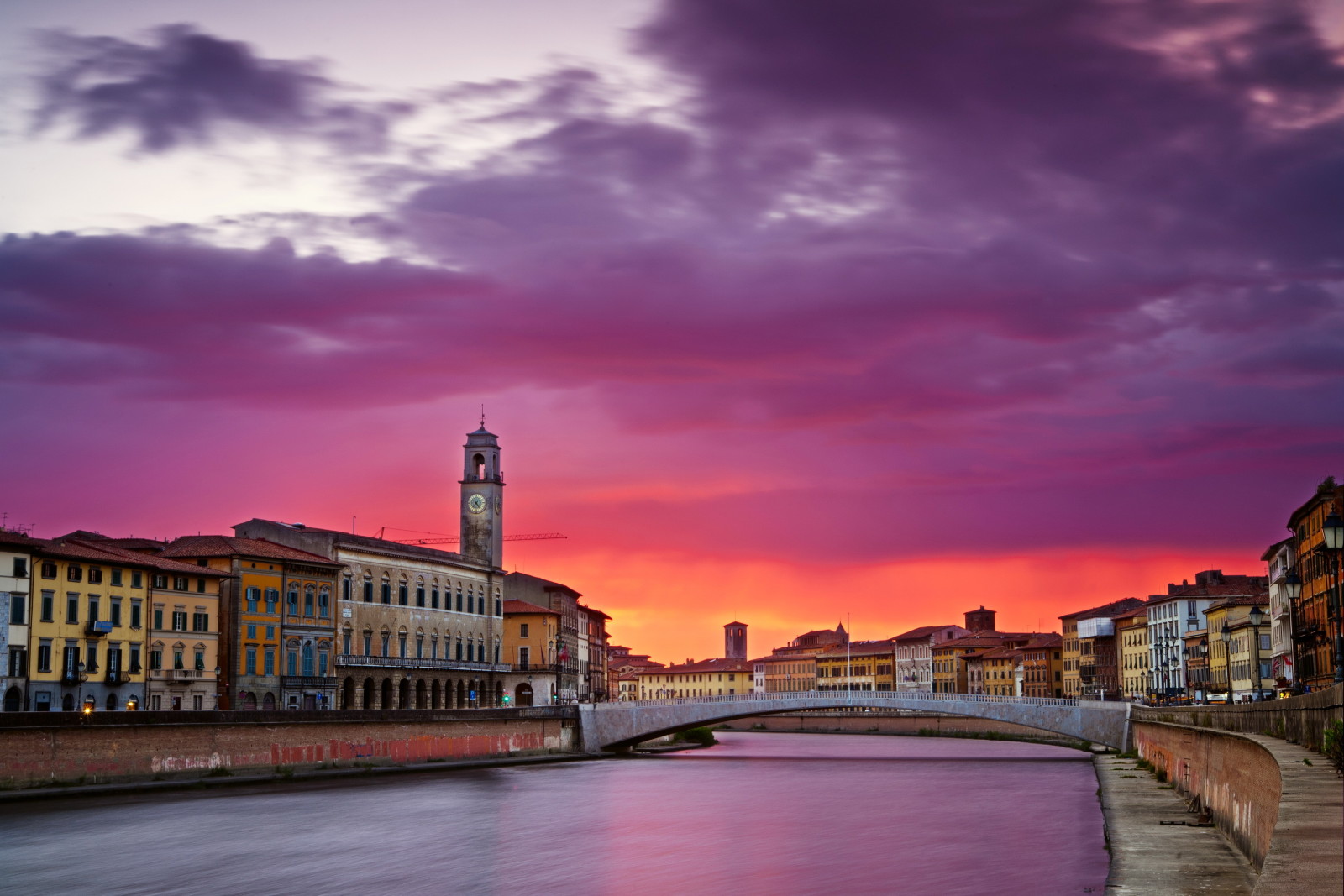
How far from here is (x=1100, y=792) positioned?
48125 mm

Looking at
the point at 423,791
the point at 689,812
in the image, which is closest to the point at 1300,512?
the point at 689,812

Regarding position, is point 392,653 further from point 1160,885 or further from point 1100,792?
point 1160,885

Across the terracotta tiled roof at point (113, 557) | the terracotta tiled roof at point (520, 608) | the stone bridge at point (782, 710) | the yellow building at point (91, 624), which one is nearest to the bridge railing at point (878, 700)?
the stone bridge at point (782, 710)

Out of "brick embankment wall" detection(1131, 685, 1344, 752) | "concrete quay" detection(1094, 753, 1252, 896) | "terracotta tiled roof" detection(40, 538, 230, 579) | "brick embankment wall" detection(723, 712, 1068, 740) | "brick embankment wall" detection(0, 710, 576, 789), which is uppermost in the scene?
"terracotta tiled roof" detection(40, 538, 230, 579)

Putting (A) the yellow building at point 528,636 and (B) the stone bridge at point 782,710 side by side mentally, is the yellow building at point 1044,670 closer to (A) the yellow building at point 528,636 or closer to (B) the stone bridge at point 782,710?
(A) the yellow building at point 528,636

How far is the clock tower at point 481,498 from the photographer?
9581cm

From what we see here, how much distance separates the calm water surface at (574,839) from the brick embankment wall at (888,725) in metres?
48.7

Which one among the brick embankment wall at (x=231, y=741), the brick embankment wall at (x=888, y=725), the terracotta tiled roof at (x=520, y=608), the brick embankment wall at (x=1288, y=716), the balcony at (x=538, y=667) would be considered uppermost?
the terracotta tiled roof at (x=520, y=608)

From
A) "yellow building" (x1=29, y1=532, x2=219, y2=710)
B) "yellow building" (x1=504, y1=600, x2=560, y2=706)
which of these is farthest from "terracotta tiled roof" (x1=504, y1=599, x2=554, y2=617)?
"yellow building" (x1=29, y1=532, x2=219, y2=710)

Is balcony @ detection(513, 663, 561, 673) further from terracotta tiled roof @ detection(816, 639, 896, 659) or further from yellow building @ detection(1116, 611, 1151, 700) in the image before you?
terracotta tiled roof @ detection(816, 639, 896, 659)

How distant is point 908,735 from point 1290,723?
4067 inches

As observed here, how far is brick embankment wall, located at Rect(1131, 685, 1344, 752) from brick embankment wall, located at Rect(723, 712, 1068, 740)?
221ft

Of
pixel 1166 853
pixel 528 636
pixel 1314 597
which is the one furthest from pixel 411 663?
pixel 1166 853

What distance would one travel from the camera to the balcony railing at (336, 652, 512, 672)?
3118 inches
